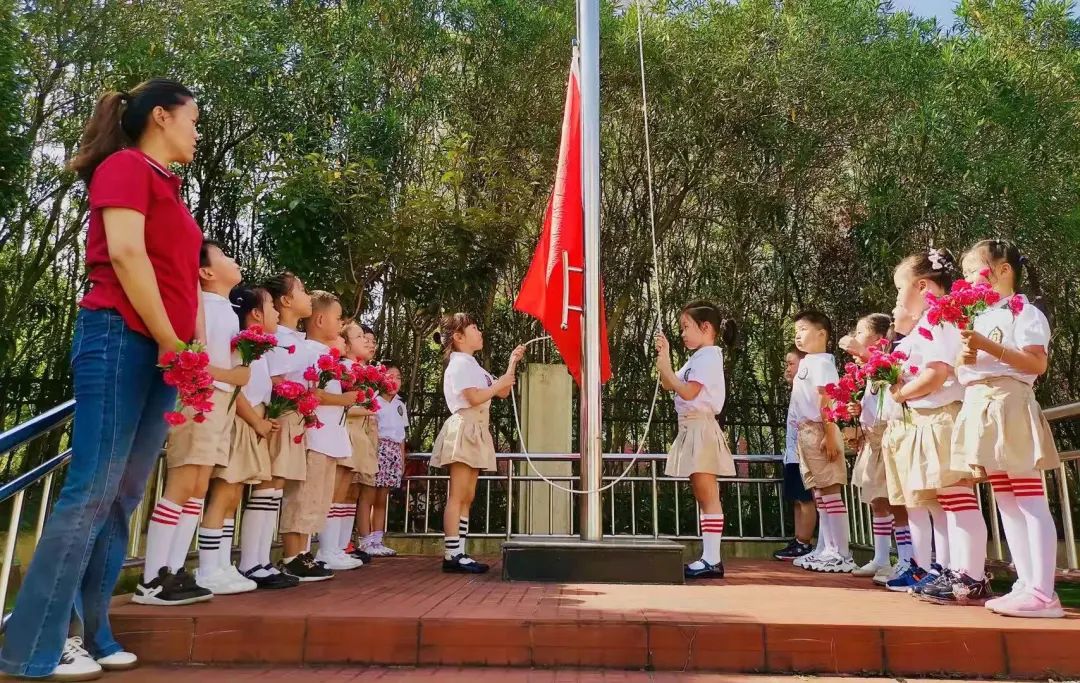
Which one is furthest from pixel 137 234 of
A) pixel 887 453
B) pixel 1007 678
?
pixel 887 453

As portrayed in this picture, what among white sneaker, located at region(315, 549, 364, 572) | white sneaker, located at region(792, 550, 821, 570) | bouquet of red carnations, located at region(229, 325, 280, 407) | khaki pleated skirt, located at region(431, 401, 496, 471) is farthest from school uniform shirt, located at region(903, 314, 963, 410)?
white sneaker, located at region(315, 549, 364, 572)

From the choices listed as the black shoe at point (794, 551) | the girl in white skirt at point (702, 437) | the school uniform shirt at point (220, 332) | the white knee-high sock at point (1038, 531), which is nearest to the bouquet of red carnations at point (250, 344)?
the school uniform shirt at point (220, 332)

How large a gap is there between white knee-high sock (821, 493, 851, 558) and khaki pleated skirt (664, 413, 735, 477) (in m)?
0.86

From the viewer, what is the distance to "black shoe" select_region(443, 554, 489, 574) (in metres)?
4.05

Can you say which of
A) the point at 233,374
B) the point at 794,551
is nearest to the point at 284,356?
the point at 233,374

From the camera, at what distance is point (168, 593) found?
104 inches

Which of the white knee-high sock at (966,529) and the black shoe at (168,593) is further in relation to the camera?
the white knee-high sock at (966,529)

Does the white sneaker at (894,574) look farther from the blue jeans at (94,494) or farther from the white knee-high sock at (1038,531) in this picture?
the blue jeans at (94,494)

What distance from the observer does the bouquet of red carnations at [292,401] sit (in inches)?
131

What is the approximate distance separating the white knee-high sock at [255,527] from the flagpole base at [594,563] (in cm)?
111

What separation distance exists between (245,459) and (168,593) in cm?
67

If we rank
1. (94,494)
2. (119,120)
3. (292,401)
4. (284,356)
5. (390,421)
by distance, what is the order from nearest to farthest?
(94,494) → (119,120) → (292,401) → (284,356) → (390,421)

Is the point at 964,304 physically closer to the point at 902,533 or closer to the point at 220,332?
the point at 902,533

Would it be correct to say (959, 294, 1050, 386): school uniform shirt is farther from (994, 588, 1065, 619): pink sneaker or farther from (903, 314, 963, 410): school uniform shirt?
(994, 588, 1065, 619): pink sneaker
